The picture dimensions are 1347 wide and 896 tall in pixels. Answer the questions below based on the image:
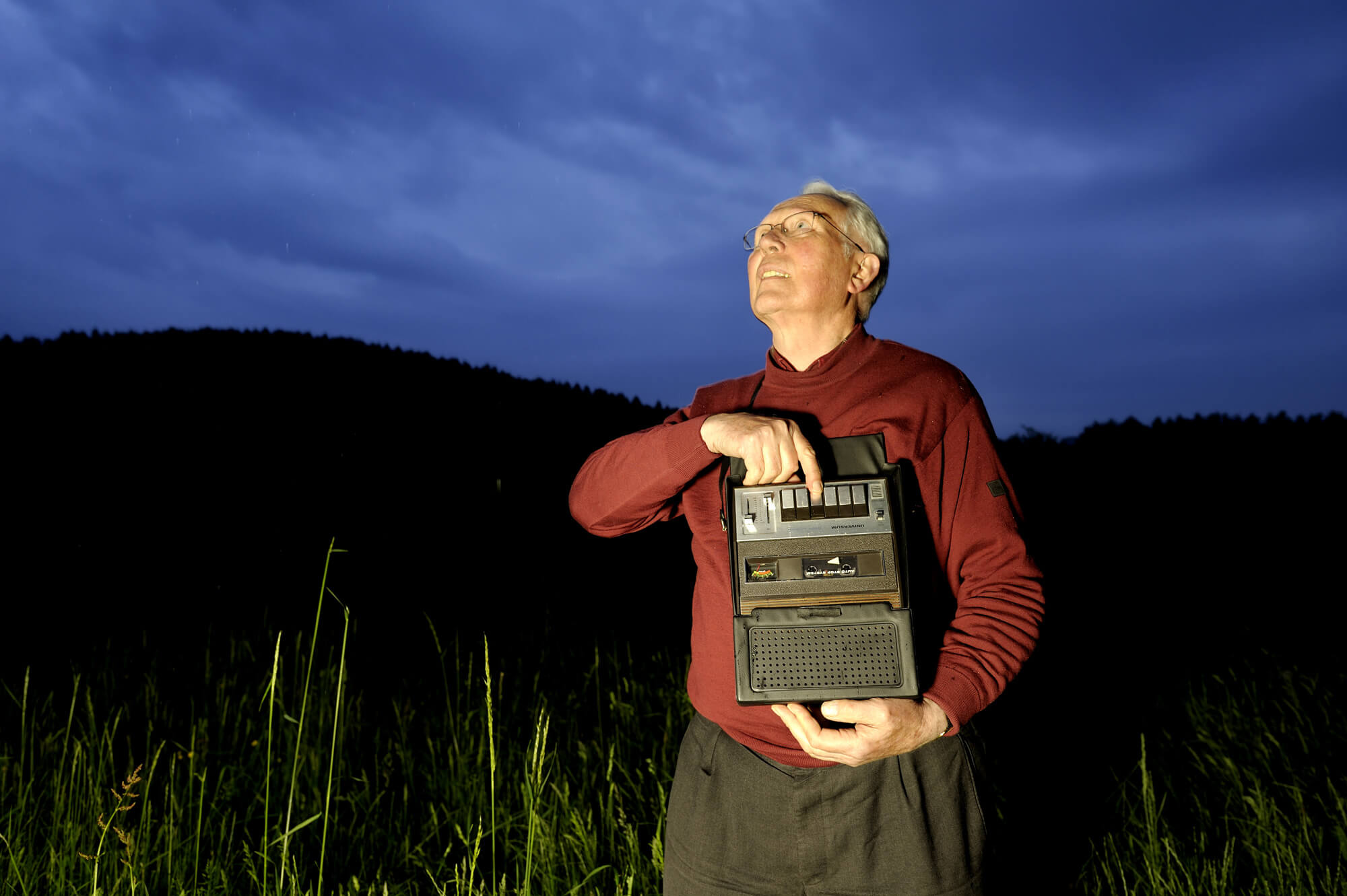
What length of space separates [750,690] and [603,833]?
6.12 ft

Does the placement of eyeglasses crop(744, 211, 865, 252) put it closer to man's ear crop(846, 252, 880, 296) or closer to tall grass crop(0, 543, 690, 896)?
man's ear crop(846, 252, 880, 296)

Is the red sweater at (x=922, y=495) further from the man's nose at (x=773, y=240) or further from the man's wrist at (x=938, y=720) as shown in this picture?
the man's nose at (x=773, y=240)

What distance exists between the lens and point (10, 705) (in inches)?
153

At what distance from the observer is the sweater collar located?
5.54ft

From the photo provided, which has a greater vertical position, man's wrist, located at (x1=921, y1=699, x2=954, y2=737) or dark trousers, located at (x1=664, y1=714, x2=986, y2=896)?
man's wrist, located at (x1=921, y1=699, x2=954, y2=737)

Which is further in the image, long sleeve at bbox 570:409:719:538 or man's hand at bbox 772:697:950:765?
long sleeve at bbox 570:409:719:538

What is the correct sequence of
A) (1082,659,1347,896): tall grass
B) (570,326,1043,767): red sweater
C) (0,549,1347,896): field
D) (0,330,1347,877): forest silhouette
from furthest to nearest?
(0,330,1347,877): forest silhouette, (1082,659,1347,896): tall grass, (0,549,1347,896): field, (570,326,1043,767): red sweater

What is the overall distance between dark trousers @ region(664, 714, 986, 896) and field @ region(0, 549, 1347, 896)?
0.19m

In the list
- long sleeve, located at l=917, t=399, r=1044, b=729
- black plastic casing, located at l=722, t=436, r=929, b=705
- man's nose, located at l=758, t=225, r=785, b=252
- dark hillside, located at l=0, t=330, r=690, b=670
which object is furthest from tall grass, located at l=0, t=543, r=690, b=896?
dark hillside, located at l=0, t=330, r=690, b=670

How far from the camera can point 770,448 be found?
4.55 feet

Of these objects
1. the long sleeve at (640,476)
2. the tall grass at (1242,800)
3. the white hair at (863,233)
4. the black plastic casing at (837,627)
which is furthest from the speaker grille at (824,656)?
the tall grass at (1242,800)

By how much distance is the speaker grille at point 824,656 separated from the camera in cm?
136

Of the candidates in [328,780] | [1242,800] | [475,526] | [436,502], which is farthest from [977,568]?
[436,502]

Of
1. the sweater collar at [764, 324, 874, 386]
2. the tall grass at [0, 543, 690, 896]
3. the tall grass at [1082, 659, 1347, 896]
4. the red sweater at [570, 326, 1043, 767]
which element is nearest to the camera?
the red sweater at [570, 326, 1043, 767]
